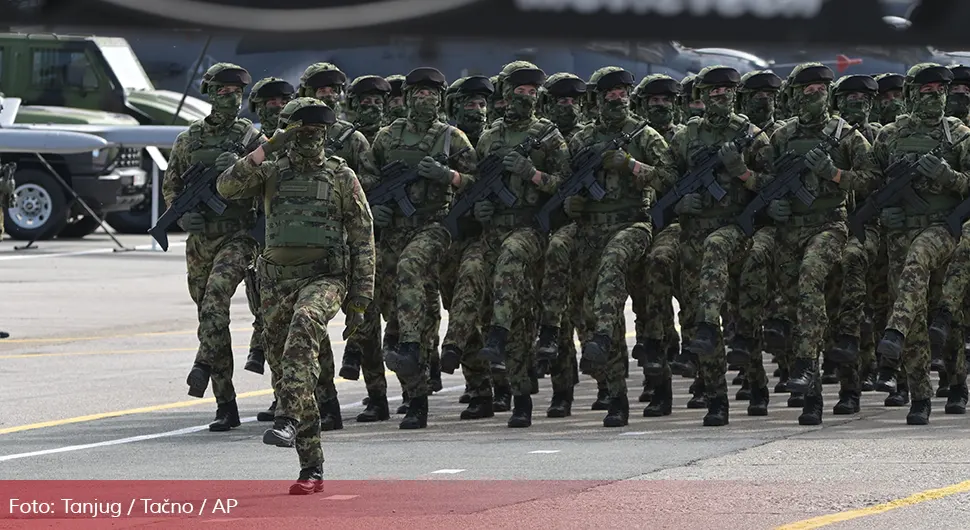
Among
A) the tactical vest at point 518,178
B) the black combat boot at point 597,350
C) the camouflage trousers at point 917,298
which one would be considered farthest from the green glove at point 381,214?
the camouflage trousers at point 917,298

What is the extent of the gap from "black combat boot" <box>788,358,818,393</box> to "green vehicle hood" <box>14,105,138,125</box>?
1770cm

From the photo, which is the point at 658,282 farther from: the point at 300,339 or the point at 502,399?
the point at 300,339

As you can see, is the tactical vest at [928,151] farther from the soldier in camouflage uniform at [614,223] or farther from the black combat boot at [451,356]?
the black combat boot at [451,356]

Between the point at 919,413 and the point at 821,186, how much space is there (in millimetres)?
1465

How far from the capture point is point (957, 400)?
1089 centimetres

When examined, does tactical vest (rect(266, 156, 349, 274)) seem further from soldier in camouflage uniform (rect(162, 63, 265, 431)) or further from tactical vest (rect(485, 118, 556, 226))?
tactical vest (rect(485, 118, 556, 226))

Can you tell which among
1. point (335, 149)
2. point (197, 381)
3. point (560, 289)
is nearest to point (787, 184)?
point (560, 289)

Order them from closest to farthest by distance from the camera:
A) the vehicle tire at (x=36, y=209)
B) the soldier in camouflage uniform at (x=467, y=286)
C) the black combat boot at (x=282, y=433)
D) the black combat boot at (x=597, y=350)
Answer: the black combat boot at (x=282, y=433) < the black combat boot at (x=597, y=350) < the soldier in camouflage uniform at (x=467, y=286) < the vehicle tire at (x=36, y=209)

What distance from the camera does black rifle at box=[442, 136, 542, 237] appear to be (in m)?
10.7

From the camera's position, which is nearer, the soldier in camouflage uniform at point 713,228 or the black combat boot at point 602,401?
the soldier in camouflage uniform at point 713,228

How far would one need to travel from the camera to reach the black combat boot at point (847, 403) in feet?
35.6

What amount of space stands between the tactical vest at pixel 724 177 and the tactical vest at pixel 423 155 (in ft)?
4.79

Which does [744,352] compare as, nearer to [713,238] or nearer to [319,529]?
[713,238]

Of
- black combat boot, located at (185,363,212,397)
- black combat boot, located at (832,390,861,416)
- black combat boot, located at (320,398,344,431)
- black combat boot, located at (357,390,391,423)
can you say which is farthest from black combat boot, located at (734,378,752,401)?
black combat boot, located at (185,363,212,397)
